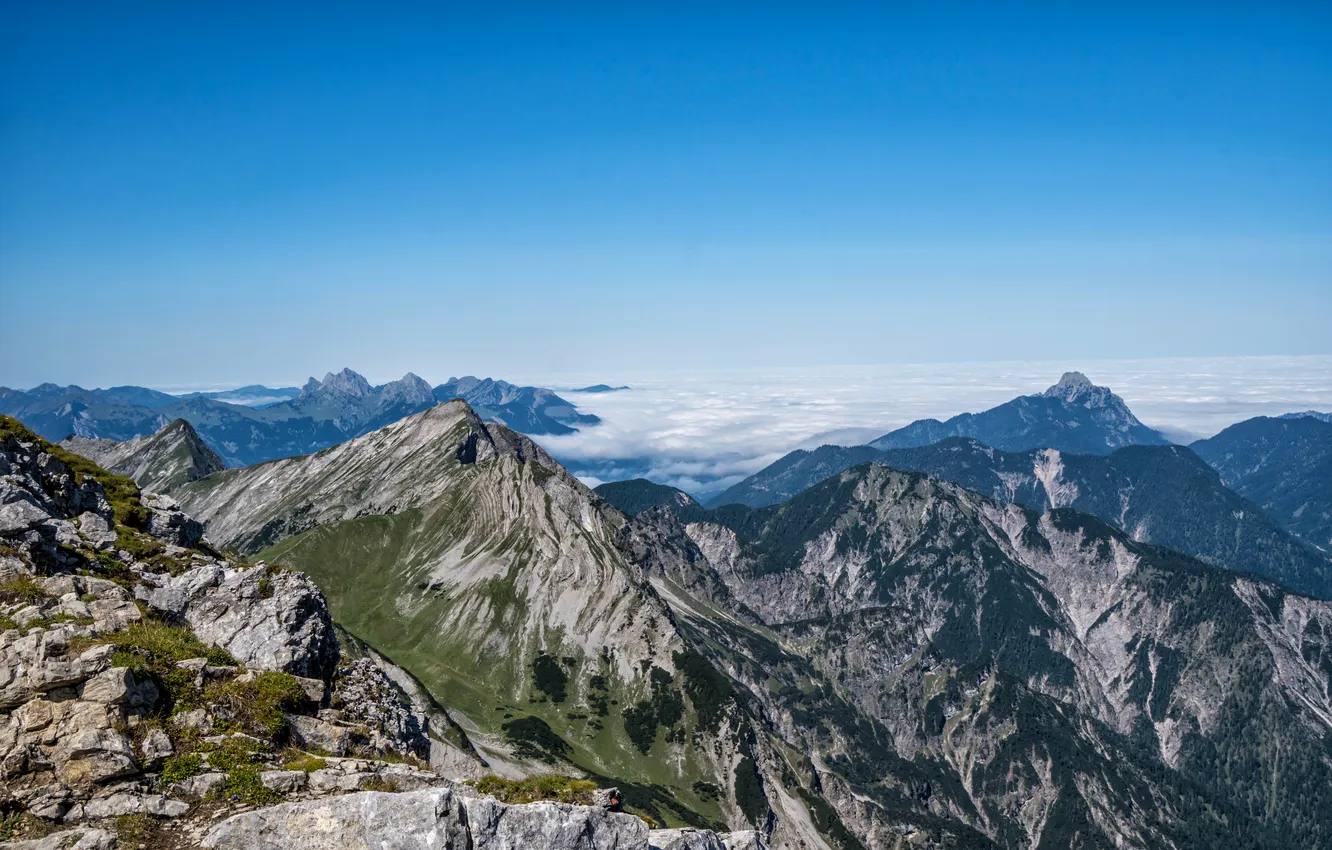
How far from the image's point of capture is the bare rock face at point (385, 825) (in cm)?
2511

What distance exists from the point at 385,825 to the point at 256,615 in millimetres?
23618

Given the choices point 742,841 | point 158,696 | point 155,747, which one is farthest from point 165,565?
point 742,841

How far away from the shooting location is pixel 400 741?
143 feet

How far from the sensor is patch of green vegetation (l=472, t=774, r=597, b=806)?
32469 millimetres

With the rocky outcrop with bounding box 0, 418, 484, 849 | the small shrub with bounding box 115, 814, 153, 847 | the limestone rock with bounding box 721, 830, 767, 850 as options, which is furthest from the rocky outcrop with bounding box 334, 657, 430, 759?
the limestone rock with bounding box 721, 830, 767, 850

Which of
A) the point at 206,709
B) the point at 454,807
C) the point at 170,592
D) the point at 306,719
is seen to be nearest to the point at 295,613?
the point at 170,592

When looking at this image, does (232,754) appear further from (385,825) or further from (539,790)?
(539,790)

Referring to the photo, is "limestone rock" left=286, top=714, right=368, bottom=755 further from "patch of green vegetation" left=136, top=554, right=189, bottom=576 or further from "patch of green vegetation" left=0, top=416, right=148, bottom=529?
"patch of green vegetation" left=0, top=416, right=148, bottom=529

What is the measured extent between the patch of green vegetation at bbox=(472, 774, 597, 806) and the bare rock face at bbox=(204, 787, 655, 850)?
4245 millimetres

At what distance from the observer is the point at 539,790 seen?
33.1 metres

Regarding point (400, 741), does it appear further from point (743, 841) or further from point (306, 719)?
point (743, 841)

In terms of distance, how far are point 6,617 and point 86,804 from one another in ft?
32.3

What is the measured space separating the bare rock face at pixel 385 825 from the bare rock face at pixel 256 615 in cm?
1819

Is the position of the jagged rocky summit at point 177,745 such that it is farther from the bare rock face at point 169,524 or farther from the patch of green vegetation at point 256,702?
the bare rock face at point 169,524
